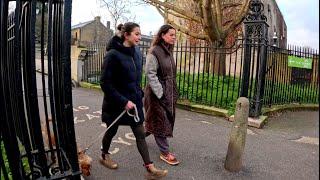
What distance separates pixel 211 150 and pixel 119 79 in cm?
204

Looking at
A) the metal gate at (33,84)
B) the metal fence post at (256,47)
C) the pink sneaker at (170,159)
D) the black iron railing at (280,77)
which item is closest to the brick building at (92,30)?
the black iron railing at (280,77)

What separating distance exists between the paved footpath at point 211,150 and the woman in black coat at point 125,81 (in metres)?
0.46

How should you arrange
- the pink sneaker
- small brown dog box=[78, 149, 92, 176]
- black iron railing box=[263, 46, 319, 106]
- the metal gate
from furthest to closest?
black iron railing box=[263, 46, 319, 106] < the pink sneaker < small brown dog box=[78, 149, 92, 176] < the metal gate

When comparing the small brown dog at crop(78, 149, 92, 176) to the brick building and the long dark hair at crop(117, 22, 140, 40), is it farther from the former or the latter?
the brick building

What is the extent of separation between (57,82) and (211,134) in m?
4.15

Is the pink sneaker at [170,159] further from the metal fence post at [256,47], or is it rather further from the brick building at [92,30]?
the brick building at [92,30]

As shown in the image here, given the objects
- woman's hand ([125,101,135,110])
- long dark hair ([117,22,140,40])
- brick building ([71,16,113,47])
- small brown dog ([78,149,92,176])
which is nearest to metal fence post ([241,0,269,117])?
long dark hair ([117,22,140,40])

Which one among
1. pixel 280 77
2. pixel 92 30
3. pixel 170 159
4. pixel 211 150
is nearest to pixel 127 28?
pixel 170 159

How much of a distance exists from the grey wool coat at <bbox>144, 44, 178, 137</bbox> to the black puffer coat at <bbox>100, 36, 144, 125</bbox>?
0.28 m

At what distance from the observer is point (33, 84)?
2637 mm

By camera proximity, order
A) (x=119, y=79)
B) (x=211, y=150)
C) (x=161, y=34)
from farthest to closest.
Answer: (x=211, y=150) → (x=161, y=34) → (x=119, y=79)

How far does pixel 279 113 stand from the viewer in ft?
29.2

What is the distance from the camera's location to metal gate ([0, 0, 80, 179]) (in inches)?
102

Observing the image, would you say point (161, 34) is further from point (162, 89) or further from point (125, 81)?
point (125, 81)
